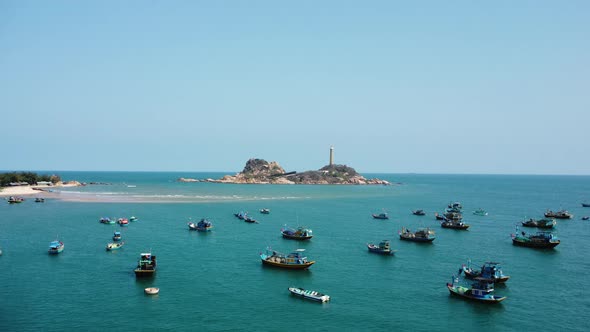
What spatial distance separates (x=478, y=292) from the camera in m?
55.0

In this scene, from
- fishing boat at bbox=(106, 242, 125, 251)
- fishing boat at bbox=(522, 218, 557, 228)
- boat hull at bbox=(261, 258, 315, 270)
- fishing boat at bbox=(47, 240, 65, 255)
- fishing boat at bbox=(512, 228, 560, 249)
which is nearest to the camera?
boat hull at bbox=(261, 258, 315, 270)

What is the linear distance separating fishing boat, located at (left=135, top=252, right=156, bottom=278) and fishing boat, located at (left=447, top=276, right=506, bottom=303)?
127 ft

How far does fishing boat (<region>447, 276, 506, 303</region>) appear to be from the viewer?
5411cm

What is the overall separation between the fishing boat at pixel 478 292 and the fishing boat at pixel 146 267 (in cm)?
3884

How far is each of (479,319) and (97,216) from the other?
103 meters

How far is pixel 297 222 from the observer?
388 ft

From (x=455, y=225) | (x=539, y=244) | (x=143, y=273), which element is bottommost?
(x=143, y=273)

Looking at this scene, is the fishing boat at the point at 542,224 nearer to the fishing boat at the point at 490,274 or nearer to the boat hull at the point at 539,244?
the boat hull at the point at 539,244

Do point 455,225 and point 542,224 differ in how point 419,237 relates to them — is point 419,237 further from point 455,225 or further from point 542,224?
point 542,224

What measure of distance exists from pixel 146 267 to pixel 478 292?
1695 inches

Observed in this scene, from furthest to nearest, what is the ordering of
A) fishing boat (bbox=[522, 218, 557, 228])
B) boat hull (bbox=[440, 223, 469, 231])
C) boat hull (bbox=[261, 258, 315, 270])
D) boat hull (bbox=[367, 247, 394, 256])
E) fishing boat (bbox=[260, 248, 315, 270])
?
1. fishing boat (bbox=[522, 218, 557, 228])
2. boat hull (bbox=[440, 223, 469, 231])
3. boat hull (bbox=[367, 247, 394, 256])
4. fishing boat (bbox=[260, 248, 315, 270])
5. boat hull (bbox=[261, 258, 315, 270])

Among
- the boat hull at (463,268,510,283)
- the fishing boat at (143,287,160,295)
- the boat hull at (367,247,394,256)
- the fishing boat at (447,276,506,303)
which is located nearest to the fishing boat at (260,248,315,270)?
the boat hull at (367,247,394,256)

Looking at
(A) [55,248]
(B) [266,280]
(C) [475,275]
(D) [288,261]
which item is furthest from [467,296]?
(A) [55,248]

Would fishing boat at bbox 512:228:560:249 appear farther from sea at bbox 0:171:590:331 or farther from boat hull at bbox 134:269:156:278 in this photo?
boat hull at bbox 134:269:156:278
